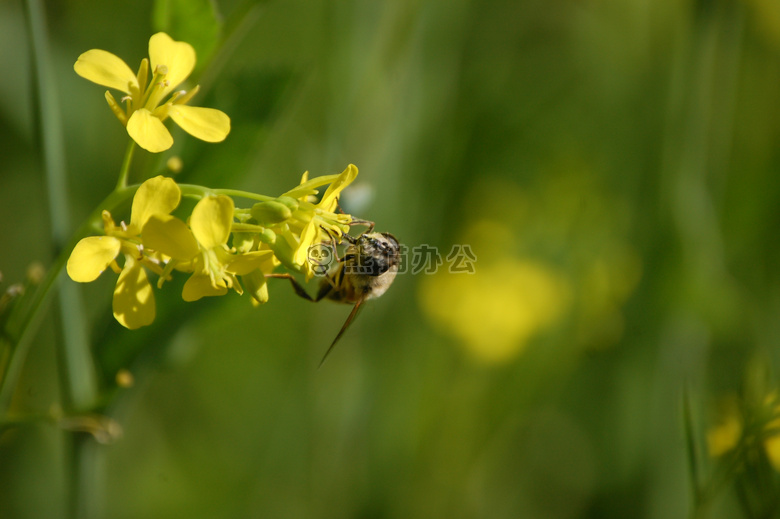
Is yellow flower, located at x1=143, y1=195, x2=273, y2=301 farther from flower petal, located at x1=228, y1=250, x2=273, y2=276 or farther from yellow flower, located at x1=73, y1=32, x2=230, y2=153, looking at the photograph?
yellow flower, located at x1=73, y1=32, x2=230, y2=153

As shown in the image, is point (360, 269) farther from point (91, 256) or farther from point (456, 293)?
point (456, 293)

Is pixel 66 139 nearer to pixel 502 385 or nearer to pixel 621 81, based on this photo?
pixel 502 385

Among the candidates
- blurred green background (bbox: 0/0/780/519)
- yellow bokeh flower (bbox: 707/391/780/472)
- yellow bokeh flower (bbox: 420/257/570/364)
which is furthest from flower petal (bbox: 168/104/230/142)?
yellow bokeh flower (bbox: 420/257/570/364)

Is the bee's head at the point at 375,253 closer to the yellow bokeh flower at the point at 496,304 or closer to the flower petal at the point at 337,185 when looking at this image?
the flower petal at the point at 337,185

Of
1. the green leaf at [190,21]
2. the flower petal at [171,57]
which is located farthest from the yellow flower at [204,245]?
the green leaf at [190,21]

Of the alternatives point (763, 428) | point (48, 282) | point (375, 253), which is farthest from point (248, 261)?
point (763, 428)

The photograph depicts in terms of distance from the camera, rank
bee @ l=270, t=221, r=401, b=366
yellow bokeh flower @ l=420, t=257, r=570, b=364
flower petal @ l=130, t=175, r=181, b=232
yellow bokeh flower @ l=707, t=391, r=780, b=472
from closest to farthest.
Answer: flower petal @ l=130, t=175, r=181, b=232
yellow bokeh flower @ l=707, t=391, r=780, b=472
bee @ l=270, t=221, r=401, b=366
yellow bokeh flower @ l=420, t=257, r=570, b=364
